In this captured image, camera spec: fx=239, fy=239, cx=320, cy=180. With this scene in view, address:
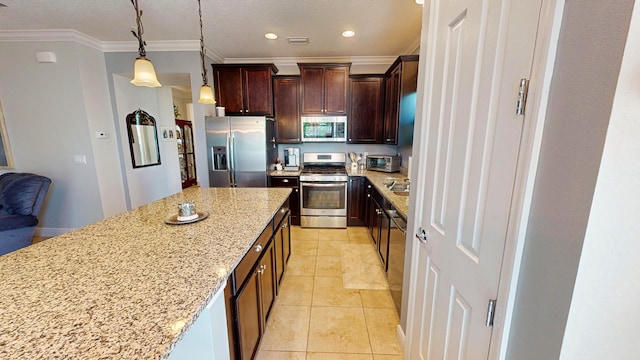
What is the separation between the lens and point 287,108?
3.90 meters

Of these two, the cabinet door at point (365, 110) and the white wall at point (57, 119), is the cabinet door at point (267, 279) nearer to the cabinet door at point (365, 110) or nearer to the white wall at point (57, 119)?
the cabinet door at point (365, 110)

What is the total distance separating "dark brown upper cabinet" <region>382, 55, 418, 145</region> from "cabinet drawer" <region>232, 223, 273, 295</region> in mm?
2211

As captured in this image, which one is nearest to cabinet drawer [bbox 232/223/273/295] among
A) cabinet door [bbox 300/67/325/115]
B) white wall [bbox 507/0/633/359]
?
white wall [bbox 507/0/633/359]

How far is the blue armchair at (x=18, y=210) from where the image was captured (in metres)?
2.53

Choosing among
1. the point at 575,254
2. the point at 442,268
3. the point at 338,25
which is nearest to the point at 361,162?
the point at 338,25

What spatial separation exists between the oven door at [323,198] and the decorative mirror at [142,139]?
9.43ft

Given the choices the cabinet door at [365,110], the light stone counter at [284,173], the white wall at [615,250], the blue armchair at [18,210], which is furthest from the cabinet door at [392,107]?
Answer: the blue armchair at [18,210]

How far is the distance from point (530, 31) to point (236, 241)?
1.34 m

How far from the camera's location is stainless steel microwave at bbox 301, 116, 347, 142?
3924mm

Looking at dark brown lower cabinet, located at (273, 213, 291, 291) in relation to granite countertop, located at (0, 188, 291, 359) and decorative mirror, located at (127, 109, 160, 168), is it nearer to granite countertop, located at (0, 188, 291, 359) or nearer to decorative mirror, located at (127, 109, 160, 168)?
granite countertop, located at (0, 188, 291, 359)

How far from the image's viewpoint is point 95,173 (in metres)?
3.41

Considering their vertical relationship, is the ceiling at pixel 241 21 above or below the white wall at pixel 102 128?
above

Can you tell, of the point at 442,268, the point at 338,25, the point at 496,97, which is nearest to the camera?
the point at 496,97

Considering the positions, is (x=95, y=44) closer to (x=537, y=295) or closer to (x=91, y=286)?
(x=91, y=286)
